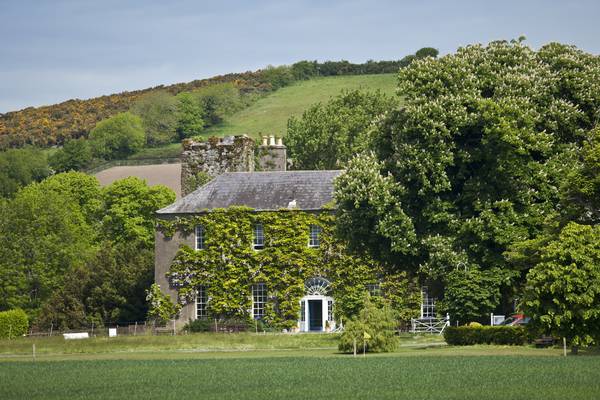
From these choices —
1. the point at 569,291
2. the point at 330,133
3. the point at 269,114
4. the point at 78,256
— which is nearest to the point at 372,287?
the point at 78,256

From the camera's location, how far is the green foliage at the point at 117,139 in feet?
468

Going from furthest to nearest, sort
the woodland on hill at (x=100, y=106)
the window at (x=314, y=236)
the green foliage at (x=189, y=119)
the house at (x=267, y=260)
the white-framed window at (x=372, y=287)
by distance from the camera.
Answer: the woodland on hill at (x=100, y=106) → the green foliage at (x=189, y=119) → the window at (x=314, y=236) → the house at (x=267, y=260) → the white-framed window at (x=372, y=287)

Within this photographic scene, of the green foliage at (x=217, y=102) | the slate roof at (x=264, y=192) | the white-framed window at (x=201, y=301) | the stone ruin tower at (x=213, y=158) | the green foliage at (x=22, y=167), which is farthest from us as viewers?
the green foliage at (x=217, y=102)

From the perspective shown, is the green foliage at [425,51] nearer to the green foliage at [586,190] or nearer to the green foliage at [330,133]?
the green foliage at [330,133]

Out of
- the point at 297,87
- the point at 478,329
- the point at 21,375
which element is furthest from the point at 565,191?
the point at 297,87

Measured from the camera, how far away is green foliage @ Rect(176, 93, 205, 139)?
154 meters

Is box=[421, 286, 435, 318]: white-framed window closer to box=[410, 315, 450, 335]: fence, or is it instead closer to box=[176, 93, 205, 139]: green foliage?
box=[410, 315, 450, 335]: fence

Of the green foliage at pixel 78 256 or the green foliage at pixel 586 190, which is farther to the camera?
the green foliage at pixel 78 256

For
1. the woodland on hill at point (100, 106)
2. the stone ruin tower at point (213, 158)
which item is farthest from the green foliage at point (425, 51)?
the stone ruin tower at point (213, 158)

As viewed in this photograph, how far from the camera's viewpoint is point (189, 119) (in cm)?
15562

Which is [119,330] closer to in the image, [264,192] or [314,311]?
[314,311]

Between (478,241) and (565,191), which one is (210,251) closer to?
(478,241)

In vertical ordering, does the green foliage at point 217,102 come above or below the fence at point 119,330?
above

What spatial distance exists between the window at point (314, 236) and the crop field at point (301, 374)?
14759 millimetres
